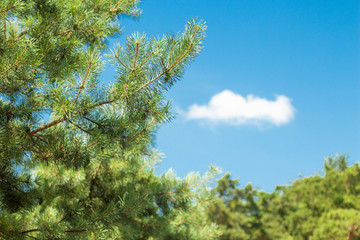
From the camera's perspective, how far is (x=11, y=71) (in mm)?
2320

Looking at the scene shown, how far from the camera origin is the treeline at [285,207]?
1373 cm

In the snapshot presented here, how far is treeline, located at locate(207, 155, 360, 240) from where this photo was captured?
541 inches

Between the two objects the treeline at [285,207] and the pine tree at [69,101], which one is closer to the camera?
the pine tree at [69,101]

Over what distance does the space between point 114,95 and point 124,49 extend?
1.06 ft

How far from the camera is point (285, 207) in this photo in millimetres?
15297

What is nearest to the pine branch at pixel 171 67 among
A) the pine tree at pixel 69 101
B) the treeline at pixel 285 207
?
the pine tree at pixel 69 101

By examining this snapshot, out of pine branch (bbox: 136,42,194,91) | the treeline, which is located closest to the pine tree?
pine branch (bbox: 136,42,194,91)

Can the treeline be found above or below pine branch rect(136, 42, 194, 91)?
above

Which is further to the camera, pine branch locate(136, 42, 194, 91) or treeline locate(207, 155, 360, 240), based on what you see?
treeline locate(207, 155, 360, 240)

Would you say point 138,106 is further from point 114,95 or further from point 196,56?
point 196,56

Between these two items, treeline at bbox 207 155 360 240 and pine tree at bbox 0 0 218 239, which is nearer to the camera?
pine tree at bbox 0 0 218 239

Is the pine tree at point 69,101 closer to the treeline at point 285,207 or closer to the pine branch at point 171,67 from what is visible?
the pine branch at point 171,67

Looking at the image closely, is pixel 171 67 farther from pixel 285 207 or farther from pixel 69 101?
pixel 285 207

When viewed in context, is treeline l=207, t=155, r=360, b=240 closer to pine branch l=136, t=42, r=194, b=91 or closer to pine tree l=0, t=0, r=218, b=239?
pine tree l=0, t=0, r=218, b=239
